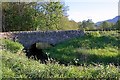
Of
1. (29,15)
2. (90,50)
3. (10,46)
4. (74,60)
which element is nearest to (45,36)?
(90,50)

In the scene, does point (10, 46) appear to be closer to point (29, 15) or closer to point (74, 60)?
point (74, 60)

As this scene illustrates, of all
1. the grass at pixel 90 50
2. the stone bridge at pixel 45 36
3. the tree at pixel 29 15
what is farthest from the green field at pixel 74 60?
the tree at pixel 29 15

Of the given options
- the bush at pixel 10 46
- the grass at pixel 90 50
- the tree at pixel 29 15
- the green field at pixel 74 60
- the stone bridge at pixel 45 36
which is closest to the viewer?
the green field at pixel 74 60

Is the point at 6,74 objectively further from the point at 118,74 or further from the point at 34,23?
the point at 34,23

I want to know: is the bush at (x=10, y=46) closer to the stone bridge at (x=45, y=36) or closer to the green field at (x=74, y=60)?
the green field at (x=74, y=60)

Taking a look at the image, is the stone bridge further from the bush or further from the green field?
the bush

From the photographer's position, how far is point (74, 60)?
17.0 meters

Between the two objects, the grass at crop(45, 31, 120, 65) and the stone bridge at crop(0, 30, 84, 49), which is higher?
the stone bridge at crop(0, 30, 84, 49)

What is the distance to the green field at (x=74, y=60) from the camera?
9469mm

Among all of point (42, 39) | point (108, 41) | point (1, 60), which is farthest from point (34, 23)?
point (1, 60)

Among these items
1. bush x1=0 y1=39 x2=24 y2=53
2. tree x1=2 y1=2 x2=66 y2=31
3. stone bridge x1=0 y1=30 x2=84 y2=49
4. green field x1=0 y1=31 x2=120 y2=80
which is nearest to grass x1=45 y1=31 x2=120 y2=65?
green field x1=0 y1=31 x2=120 y2=80

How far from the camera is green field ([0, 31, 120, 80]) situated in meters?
9.47

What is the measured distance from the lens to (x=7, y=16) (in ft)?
140

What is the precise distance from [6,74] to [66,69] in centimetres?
162
